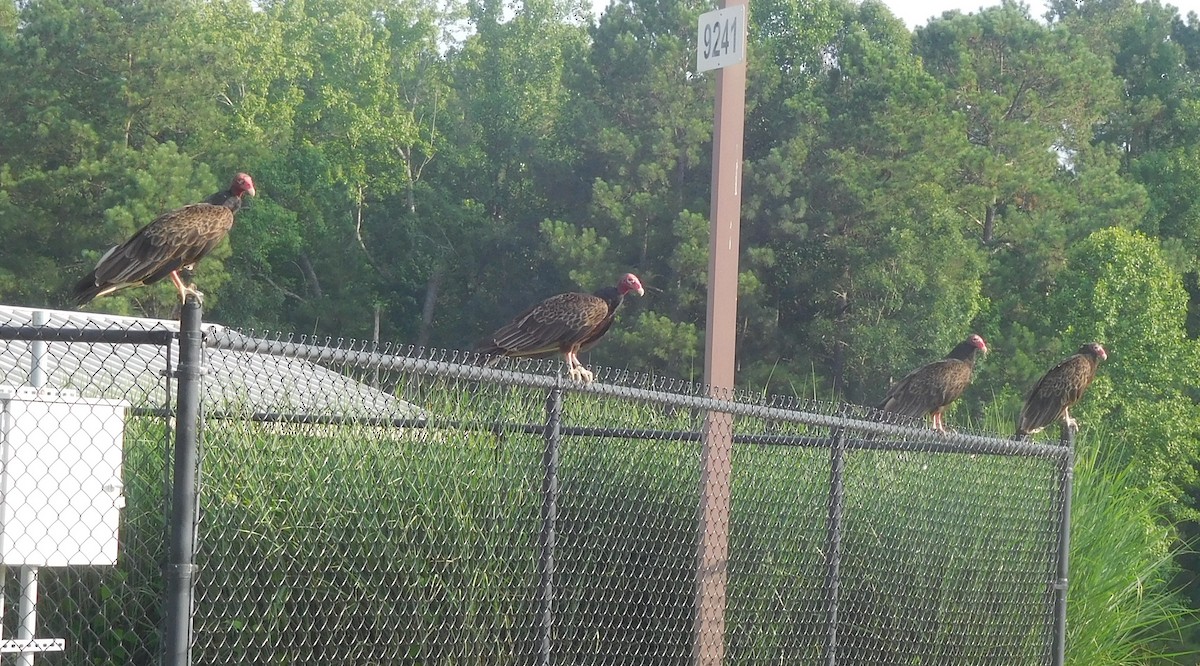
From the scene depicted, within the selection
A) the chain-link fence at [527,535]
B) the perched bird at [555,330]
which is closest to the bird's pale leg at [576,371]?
the perched bird at [555,330]

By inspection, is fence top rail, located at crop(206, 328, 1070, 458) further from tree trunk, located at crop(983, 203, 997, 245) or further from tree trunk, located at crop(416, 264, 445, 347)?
tree trunk, located at crop(416, 264, 445, 347)

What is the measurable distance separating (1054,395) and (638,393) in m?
6.01

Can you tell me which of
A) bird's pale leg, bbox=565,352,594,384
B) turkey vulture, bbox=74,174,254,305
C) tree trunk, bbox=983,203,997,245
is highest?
tree trunk, bbox=983,203,997,245

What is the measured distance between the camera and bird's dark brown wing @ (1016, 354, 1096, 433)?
31.9ft

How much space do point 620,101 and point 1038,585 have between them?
86.5 ft

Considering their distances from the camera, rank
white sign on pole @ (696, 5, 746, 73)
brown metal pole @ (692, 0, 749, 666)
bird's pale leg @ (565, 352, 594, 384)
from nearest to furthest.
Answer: brown metal pole @ (692, 0, 749, 666) < white sign on pole @ (696, 5, 746, 73) < bird's pale leg @ (565, 352, 594, 384)

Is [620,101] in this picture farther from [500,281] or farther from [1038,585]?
[1038,585]

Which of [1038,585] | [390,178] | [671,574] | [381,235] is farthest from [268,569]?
[390,178]

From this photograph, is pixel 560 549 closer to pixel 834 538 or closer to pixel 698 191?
pixel 834 538

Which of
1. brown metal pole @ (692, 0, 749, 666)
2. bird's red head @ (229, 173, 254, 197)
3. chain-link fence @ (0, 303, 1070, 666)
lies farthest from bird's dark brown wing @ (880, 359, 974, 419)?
bird's red head @ (229, 173, 254, 197)

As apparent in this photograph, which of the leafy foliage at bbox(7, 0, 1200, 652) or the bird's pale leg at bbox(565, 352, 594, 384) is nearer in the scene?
the bird's pale leg at bbox(565, 352, 594, 384)

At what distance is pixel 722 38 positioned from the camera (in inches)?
246

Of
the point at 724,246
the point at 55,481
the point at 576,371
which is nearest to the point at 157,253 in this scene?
the point at 576,371

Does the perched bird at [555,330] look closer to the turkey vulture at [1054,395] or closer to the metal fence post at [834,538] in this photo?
the metal fence post at [834,538]
